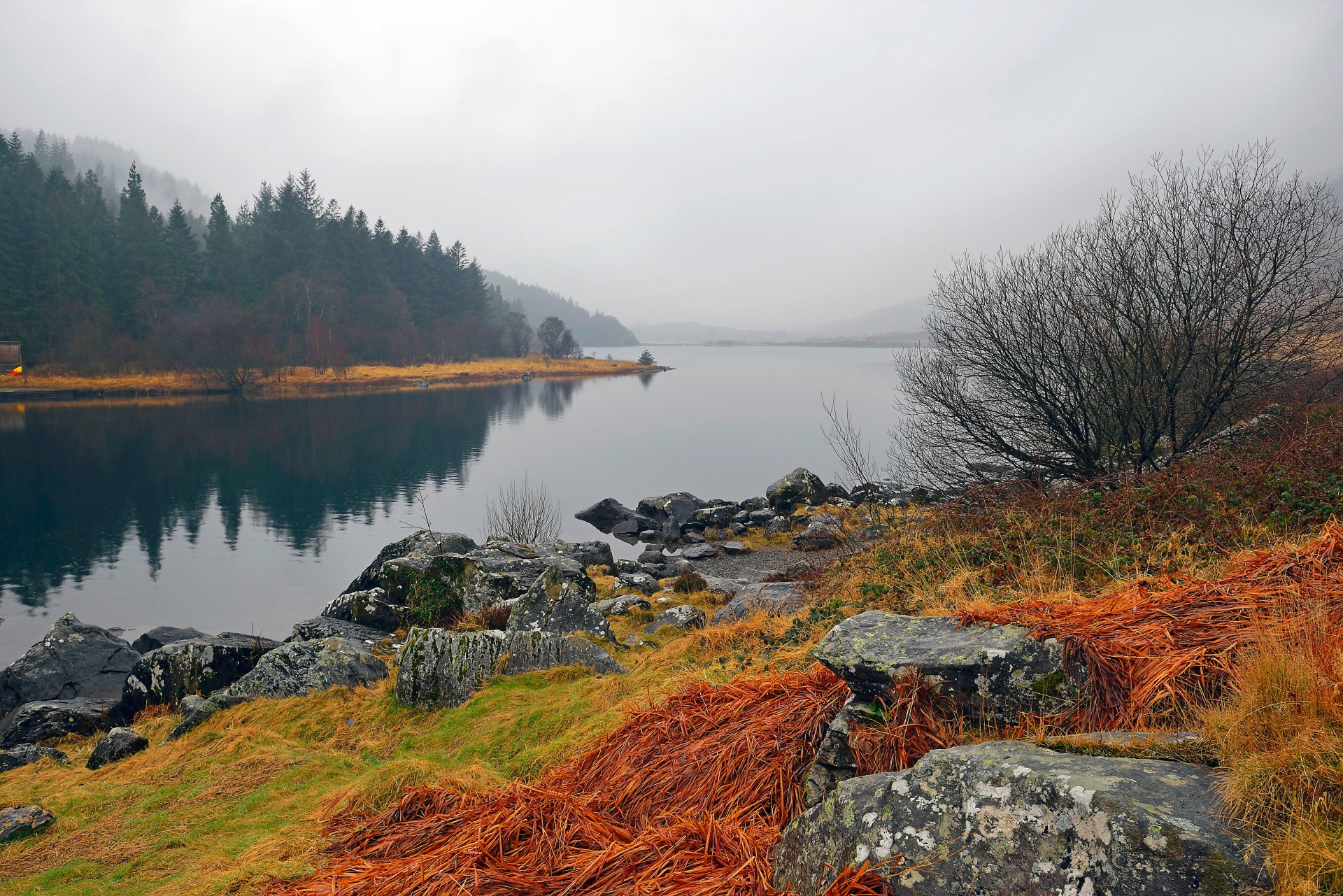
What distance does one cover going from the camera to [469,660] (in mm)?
7180

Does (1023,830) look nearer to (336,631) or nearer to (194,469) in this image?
(336,631)

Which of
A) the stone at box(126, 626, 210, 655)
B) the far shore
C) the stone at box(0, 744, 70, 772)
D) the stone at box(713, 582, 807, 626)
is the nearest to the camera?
the stone at box(0, 744, 70, 772)

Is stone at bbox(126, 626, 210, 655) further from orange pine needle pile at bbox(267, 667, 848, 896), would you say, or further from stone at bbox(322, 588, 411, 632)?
orange pine needle pile at bbox(267, 667, 848, 896)

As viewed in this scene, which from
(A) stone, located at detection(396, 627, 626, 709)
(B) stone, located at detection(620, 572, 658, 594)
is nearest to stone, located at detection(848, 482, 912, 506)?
(B) stone, located at detection(620, 572, 658, 594)

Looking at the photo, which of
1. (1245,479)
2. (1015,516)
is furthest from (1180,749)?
(1015,516)

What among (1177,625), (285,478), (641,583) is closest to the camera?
(1177,625)

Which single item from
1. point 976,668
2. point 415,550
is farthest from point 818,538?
point 976,668

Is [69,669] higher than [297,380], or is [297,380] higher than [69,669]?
[297,380]

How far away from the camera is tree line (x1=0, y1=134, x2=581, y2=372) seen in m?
66.2

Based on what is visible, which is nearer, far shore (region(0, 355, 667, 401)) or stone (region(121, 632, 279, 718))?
stone (region(121, 632, 279, 718))

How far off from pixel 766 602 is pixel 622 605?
4.20 meters

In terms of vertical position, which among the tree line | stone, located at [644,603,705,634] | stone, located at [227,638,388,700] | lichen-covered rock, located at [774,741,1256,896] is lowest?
stone, located at [644,603,705,634]

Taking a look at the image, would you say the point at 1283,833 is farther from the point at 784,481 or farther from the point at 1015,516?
the point at 784,481

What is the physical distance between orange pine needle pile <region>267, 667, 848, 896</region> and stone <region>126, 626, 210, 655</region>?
1444 cm
